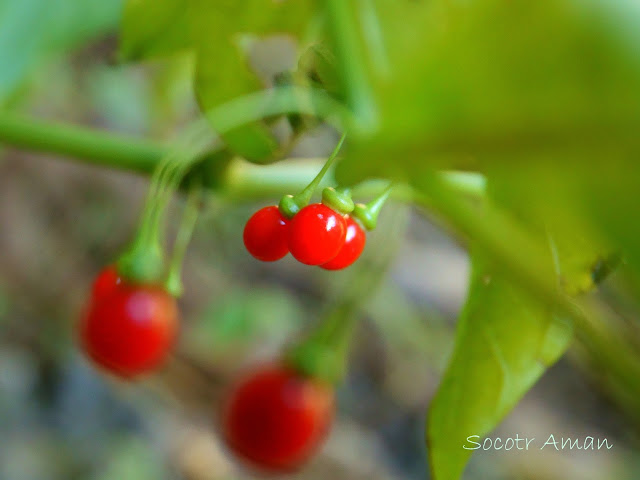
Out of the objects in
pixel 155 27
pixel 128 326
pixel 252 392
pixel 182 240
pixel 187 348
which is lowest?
pixel 187 348

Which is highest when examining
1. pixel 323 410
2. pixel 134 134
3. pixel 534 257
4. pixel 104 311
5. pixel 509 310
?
pixel 534 257

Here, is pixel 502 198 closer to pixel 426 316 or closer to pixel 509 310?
pixel 509 310

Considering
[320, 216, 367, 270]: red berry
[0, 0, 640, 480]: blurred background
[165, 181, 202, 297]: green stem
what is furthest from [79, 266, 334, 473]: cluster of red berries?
[0, 0, 640, 480]: blurred background

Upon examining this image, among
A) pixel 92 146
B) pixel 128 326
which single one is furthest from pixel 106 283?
pixel 92 146

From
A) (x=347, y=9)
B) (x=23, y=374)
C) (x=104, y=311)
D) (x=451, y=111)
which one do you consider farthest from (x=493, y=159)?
(x=23, y=374)

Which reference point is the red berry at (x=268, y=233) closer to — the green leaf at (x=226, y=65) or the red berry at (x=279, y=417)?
the green leaf at (x=226, y=65)

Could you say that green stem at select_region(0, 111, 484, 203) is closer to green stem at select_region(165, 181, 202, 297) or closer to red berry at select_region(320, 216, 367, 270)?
green stem at select_region(165, 181, 202, 297)

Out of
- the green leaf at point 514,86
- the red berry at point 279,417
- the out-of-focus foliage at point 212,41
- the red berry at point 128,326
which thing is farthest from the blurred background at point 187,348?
the green leaf at point 514,86

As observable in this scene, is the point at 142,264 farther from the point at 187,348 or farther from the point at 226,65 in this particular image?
the point at 187,348
